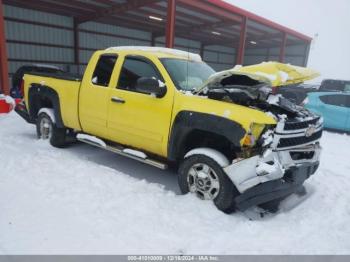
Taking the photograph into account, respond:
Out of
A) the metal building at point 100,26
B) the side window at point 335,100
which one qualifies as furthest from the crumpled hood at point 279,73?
the metal building at point 100,26

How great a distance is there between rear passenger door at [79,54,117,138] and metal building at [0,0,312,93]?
7079 mm

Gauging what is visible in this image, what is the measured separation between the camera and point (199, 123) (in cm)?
346

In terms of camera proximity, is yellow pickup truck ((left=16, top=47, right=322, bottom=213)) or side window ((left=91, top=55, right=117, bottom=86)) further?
side window ((left=91, top=55, right=117, bottom=86))

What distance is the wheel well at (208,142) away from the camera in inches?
142

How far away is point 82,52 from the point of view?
1856cm

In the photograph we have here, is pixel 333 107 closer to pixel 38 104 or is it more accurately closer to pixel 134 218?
pixel 134 218

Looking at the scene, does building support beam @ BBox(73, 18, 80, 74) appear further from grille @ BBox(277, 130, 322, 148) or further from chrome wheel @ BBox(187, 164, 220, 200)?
grille @ BBox(277, 130, 322, 148)

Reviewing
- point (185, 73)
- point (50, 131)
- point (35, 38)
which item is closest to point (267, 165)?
point (185, 73)

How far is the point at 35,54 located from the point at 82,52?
317cm

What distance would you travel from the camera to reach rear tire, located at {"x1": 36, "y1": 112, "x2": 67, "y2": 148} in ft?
18.3

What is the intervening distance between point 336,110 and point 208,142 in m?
7.22

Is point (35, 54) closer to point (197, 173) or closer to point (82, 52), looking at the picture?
point (82, 52)

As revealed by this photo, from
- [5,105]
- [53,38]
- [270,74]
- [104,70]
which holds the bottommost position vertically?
[5,105]

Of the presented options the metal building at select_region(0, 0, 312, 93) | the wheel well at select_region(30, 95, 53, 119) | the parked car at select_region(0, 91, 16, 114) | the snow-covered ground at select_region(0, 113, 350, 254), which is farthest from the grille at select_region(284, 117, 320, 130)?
the metal building at select_region(0, 0, 312, 93)
